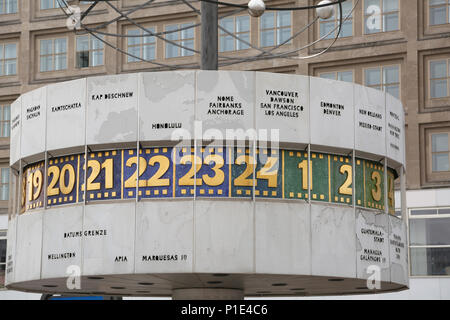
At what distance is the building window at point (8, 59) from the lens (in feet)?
200

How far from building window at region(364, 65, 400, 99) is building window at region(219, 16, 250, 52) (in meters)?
7.39

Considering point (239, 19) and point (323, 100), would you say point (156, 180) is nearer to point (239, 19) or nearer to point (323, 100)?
point (323, 100)

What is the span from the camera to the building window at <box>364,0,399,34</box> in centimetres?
5219

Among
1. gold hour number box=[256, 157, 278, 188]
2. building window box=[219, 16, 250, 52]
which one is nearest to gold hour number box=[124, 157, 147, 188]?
gold hour number box=[256, 157, 278, 188]

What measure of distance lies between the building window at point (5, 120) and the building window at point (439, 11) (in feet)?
84.6

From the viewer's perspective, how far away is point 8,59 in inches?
2408

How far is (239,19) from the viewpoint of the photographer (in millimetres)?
55875

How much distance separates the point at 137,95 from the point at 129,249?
12.2ft

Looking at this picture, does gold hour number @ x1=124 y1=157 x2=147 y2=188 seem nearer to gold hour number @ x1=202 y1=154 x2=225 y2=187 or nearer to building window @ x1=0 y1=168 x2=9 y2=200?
gold hour number @ x1=202 y1=154 x2=225 y2=187

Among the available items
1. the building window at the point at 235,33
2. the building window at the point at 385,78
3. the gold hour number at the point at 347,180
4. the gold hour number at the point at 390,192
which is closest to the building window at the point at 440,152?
the building window at the point at 385,78

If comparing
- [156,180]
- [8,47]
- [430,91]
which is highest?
[8,47]

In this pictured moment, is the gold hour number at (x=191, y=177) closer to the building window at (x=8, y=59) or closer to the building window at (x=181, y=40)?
the building window at (x=181, y=40)
